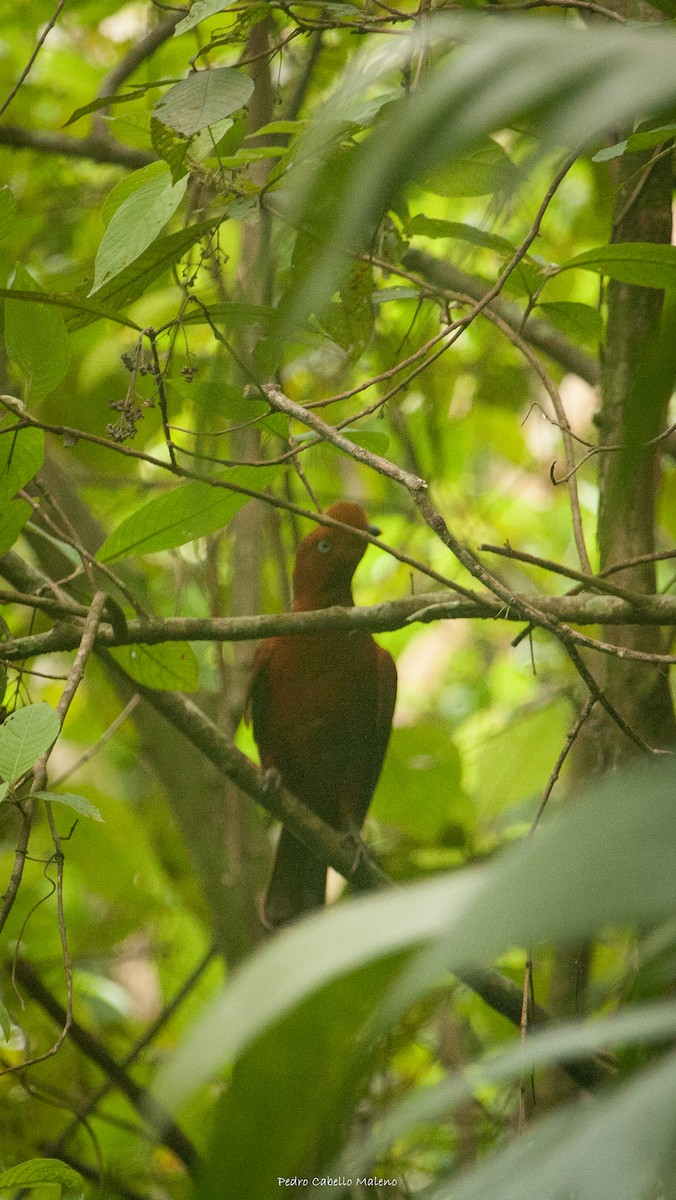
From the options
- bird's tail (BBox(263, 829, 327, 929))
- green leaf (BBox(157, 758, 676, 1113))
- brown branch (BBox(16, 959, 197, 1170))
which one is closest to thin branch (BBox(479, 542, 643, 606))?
green leaf (BBox(157, 758, 676, 1113))

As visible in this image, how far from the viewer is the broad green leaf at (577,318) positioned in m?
1.93

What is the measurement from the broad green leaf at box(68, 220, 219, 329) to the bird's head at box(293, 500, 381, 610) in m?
1.50

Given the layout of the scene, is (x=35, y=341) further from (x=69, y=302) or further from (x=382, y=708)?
(x=382, y=708)

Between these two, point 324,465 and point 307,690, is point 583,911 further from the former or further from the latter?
point 324,465

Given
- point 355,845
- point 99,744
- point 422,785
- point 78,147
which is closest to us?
point 99,744

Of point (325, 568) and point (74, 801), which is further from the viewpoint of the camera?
point (325, 568)

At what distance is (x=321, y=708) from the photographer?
10.8 feet

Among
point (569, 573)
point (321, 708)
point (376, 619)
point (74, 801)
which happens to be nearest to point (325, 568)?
point (321, 708)

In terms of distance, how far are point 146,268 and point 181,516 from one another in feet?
1.43

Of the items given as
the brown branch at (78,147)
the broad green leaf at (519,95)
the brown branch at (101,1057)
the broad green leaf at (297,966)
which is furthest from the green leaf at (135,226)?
the brown branch at (78,147)

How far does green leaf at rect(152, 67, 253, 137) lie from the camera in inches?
54.2

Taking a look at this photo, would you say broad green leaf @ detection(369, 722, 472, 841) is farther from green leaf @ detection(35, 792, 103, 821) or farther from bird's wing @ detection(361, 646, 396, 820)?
green leaf @ detection(35, 792, 103, 821)

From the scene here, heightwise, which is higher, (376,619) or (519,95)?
(376,619)

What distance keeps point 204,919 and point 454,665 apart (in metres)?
3.55
